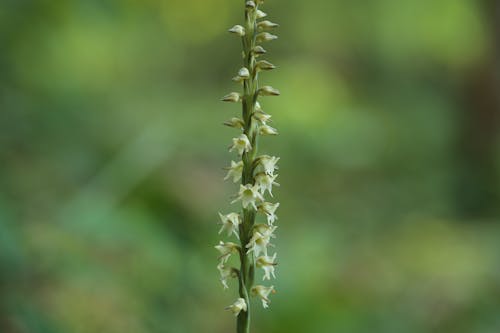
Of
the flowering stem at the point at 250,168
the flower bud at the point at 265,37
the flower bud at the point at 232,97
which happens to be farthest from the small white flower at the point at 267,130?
the flower bud at the point at 265,37

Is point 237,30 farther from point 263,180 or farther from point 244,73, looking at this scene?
point 263,180

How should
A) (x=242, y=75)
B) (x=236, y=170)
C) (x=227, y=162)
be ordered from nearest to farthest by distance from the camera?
(x=242, y=75), (x=236, y=170), (x=227, y=162)

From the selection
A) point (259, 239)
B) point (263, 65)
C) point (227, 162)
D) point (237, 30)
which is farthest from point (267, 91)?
point (227, 162)

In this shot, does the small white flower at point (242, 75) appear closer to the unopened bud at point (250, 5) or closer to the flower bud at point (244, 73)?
the flower bud at point (244, 73)

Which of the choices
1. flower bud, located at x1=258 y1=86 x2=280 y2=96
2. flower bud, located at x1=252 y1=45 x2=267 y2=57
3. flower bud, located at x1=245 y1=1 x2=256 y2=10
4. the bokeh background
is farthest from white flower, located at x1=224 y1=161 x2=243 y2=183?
the bokeh background

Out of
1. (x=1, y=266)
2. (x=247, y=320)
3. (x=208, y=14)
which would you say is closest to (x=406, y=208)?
(x=208, y=14)

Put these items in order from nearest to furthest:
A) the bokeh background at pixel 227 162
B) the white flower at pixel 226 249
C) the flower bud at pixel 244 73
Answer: the flower bud at pixel 244 73 → the white flower at pixel 226 249 → the bokeh background at pixel 227 162
